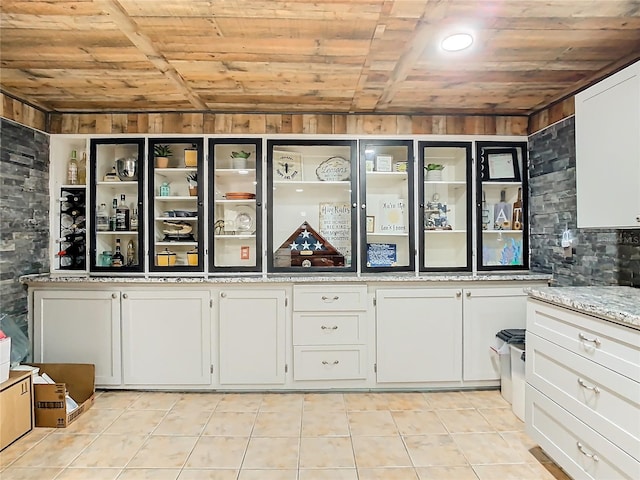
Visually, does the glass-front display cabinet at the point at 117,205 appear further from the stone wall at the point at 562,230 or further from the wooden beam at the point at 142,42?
the stone wall at the point at 562,230

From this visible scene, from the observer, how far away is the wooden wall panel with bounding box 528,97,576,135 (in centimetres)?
287

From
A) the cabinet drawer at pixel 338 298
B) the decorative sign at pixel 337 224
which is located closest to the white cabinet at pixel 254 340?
the cabinet drawer at pixel 338 298

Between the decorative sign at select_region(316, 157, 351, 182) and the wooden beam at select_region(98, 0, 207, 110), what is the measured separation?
1.17m

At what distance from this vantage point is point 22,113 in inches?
117

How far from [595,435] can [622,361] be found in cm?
38

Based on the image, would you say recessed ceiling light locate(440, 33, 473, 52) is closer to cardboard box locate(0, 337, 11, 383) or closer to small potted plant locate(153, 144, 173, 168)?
small potted plant locate(153, 144, 173, 168)

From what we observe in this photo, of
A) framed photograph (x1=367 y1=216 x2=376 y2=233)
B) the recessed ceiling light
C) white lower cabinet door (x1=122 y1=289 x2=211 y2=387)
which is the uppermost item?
the recessed ceiling light

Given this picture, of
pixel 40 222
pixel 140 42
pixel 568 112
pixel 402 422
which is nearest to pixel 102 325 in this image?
pixel 40 222

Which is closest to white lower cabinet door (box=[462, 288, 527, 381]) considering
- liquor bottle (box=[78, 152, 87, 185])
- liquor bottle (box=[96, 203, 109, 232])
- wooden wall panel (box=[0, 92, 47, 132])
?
liquor bottle (box=[96, 203, 109, 232])

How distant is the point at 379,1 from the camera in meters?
1.74

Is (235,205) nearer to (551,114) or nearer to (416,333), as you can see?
(416,333)

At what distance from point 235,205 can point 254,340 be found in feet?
3.77

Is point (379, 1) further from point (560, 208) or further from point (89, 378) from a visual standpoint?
point (89, 378)

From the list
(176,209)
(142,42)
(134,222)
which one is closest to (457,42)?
(142,42)
